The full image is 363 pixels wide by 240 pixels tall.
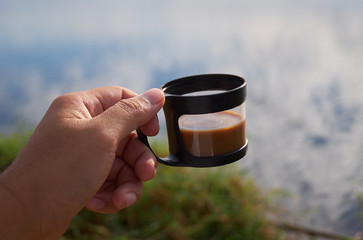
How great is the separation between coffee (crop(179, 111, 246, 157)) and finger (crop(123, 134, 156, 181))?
0.24 meters

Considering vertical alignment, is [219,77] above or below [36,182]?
above

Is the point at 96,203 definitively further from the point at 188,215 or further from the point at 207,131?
the point at 188,215

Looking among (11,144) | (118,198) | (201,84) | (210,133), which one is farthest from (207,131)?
(11,144)

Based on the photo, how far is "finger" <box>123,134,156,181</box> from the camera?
5.86 feet

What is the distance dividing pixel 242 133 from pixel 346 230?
242cm

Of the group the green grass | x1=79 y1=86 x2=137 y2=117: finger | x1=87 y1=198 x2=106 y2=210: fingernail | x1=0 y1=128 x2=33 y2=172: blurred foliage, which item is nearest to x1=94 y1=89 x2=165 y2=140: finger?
x1=79 y1=86 x2=137 y2=117: finger

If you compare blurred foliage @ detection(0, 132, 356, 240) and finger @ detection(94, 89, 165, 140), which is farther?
blurred foliage @ detection(0, 132, 356, 240)

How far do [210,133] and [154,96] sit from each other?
255 mm

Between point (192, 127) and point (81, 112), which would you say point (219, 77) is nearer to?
point (192, 127)

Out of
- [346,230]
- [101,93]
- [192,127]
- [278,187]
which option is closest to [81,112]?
[101,93]

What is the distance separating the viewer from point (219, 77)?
1.70 metres

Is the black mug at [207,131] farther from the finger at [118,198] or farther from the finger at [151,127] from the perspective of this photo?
the finger at [118,198]

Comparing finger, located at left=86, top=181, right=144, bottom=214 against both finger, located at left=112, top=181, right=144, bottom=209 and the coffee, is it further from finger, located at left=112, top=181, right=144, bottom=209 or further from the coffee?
the coffee

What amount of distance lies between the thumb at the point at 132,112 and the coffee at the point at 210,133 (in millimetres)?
126
